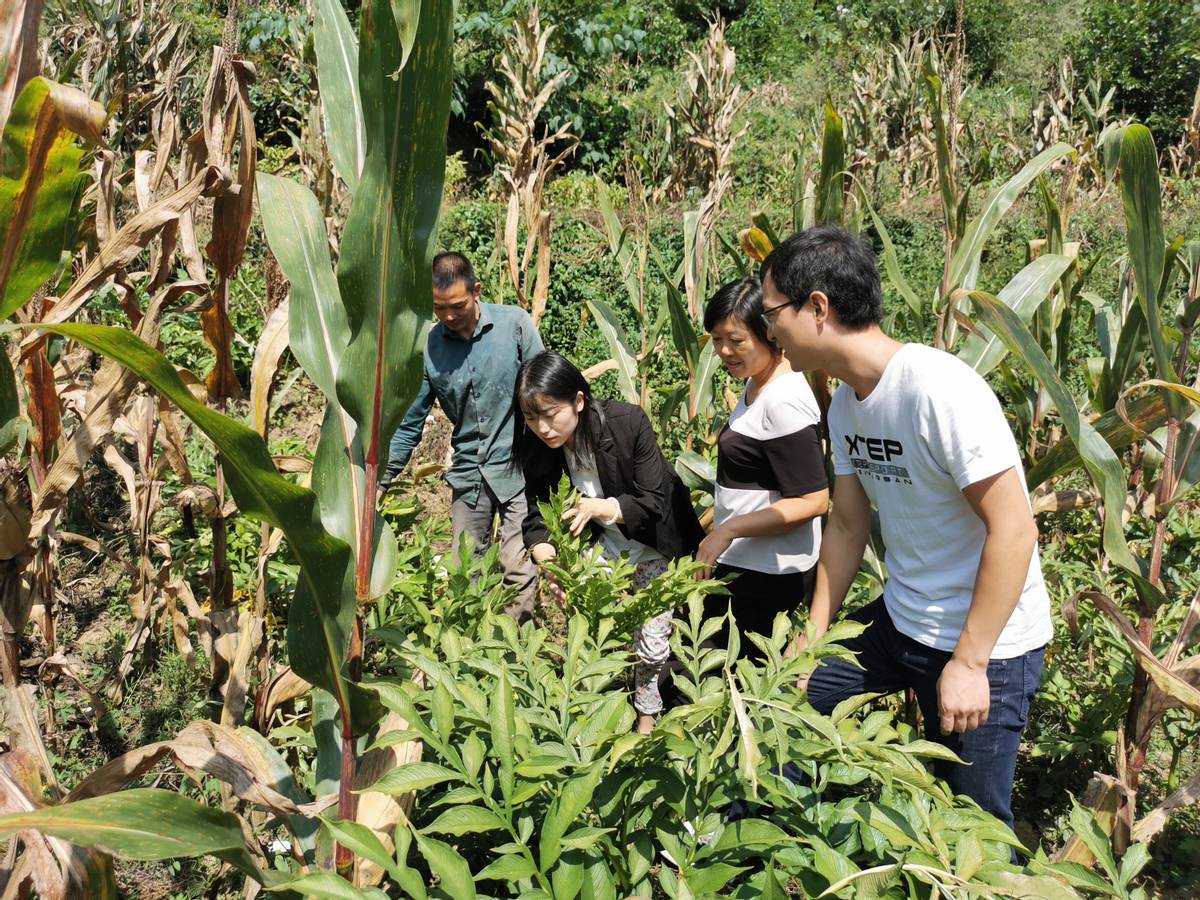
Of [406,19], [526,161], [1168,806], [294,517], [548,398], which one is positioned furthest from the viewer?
[526,161]

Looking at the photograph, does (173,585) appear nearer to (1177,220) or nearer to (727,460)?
(727,460)

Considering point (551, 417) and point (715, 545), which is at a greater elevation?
point (551, 417)

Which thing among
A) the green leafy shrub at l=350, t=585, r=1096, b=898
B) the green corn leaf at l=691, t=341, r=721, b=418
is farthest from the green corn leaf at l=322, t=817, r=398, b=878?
the green corn leaf at l=691, t=341, r=721, b=418

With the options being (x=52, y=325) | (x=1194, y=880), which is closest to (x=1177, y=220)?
(x=1194, y=880)

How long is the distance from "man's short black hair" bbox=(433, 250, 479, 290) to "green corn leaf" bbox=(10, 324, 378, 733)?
224 cm

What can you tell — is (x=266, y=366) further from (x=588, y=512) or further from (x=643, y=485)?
(x=643, y=485)

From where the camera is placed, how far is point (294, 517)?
3.63 ft

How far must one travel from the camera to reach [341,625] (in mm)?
1263

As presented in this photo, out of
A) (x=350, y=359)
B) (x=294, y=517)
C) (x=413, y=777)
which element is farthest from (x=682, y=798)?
(x=350, y=359)

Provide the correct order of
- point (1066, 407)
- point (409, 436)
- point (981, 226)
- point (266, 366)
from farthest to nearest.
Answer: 1. point (409, 436)
2. point (981, 226)
3. point (266, 366)
4. point (1066, 407)

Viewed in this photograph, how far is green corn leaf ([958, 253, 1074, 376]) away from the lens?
7.92ft

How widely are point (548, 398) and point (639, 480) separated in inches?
16.1

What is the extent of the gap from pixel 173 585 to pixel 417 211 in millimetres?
1671

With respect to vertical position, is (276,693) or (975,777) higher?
(276,693)
